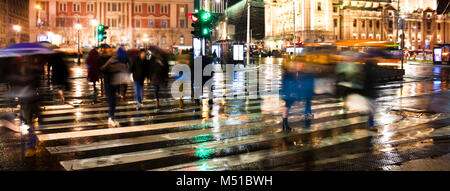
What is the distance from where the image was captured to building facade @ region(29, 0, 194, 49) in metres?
88.1

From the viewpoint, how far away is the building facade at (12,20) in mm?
82594

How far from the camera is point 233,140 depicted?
26.1 ft

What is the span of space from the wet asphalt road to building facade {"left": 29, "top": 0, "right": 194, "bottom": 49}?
77.5m

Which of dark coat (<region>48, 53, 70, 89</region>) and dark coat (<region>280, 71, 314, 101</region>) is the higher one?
dark coat (<region>48, 53, 70, 89</region>)

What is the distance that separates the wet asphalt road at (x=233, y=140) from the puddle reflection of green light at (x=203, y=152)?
17mm

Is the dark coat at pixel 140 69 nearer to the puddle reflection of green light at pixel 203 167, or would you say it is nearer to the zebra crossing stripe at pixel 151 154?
the zebra crossing stripe at pixel 151 154

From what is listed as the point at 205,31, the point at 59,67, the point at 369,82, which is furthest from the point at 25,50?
the point at 205,31

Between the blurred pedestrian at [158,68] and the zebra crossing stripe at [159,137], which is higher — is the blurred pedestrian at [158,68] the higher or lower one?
the higher one

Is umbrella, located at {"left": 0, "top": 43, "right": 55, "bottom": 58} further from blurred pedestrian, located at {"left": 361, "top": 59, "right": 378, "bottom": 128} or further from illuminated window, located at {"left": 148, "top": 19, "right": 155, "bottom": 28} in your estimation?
illuminated window, located at {"left": 148, "top": 19, "right": 155, "bottom": 28}

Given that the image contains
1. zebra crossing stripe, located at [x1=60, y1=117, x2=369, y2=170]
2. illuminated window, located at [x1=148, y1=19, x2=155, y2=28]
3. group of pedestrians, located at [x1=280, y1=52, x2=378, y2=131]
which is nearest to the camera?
zebra crossing stripe, located at [x1=60, y1=117, x2=369, y2=170]

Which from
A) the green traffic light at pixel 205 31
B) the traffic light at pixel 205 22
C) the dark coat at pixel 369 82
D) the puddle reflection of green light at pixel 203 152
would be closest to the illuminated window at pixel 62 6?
the traffic light at pixel 205 22

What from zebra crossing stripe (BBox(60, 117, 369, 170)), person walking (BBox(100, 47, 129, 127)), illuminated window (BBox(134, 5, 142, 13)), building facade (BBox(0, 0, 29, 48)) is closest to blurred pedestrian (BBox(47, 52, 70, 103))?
A: person walking (BBox(100, 47, 129, 127))

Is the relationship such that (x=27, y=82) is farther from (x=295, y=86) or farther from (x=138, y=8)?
(x=138, y=8)
